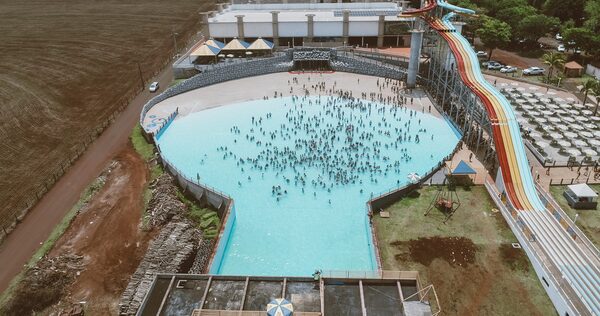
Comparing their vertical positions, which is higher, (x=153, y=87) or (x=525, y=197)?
(x=153, y=87)

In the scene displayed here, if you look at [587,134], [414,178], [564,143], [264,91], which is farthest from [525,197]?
[264,91]

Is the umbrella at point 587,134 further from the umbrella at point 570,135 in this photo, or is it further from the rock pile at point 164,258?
the rock pile at point 164,258

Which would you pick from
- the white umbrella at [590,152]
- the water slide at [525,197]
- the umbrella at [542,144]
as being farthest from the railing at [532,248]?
the white umbrella at [590,152]

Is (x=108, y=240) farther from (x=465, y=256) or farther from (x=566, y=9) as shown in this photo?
(x=566, y=9)

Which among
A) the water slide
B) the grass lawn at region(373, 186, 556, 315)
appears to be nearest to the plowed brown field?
the grass lawn at region(373, 186, 556, 315)

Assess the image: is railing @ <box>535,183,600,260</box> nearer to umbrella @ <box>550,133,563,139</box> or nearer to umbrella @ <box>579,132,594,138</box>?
umbrella @ <box>550,133,563,139</box>

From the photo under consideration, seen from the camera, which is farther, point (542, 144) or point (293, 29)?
point (293, 29)
